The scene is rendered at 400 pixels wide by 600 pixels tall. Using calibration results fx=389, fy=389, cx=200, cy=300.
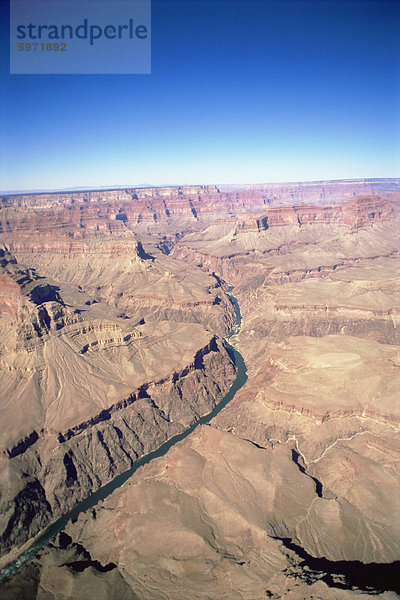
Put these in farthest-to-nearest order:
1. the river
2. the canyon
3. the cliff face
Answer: the cliff face → the river → the canyon

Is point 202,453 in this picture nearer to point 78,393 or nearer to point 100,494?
point 100,494

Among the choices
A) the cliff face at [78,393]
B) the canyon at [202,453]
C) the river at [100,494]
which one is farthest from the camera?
the cliff face at [78,393]

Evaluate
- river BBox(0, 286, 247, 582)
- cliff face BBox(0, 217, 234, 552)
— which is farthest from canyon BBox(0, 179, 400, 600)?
river BBox(0, 286, 247, 582)

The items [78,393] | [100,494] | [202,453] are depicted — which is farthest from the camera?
[78,393]

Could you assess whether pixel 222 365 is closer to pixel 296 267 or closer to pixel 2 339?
pixel 2 339

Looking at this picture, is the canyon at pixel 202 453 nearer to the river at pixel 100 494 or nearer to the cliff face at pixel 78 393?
the cliff face at pixel 78 393

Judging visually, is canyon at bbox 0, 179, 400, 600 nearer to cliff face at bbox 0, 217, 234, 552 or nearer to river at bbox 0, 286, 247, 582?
cliff face at bbox 0, 217, 234, 552

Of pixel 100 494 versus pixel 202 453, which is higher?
pixel 202 453

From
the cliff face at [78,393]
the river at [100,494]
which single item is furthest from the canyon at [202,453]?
the river at [100,494]

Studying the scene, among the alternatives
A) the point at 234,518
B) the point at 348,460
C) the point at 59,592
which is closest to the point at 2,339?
the point at 59,592

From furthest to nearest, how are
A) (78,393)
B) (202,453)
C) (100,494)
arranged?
(78,393)
(100,494)
(202,453)

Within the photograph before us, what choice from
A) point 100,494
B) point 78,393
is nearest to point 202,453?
point 100,494

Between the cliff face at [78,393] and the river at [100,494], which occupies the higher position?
the cliff face at [78,393]
